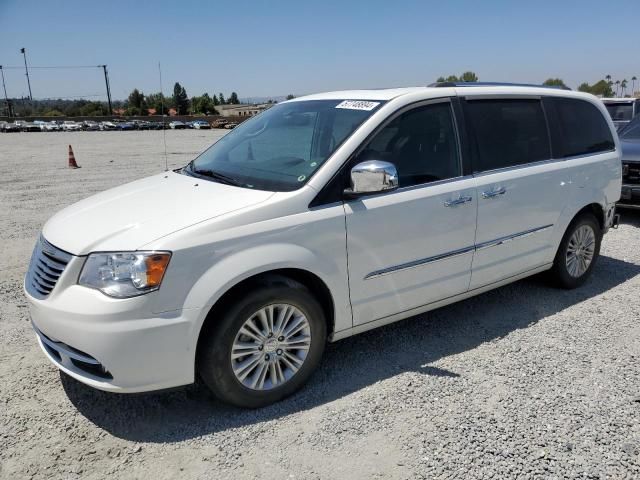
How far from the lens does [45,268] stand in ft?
9.82

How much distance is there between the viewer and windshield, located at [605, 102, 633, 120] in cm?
1253

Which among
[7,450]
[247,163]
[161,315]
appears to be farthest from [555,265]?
[7,450]

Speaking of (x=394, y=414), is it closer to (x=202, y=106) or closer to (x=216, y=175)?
(x=216, y=175)

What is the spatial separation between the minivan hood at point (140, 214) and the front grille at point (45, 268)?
1.9 inches

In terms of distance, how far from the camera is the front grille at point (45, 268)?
9.44 ft

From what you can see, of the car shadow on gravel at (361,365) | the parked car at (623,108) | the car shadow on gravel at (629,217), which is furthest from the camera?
the parked car at (623,108)

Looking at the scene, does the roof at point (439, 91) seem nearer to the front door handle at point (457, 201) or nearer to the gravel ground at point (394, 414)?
the front door handle at point (457, 201)

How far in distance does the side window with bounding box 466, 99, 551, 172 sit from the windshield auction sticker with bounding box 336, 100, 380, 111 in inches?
33.4

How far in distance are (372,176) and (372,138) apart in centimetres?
43

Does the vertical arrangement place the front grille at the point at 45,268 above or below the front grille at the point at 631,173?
above

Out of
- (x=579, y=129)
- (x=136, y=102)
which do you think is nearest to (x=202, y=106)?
(x=136, y=102)

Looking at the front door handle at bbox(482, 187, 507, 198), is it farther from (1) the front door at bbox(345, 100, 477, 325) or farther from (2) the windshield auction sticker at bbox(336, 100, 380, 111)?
(2) the windshield auction sticker at bbox(336, 100, 380, 111)

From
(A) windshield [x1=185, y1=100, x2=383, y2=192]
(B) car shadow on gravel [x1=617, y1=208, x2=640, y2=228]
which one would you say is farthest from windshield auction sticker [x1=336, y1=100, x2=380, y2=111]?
(B) car shadow on gravel [x1=617, y1=208, x2=640, y2=228]

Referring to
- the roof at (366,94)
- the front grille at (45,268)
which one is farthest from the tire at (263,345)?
the roof at (366,94)
